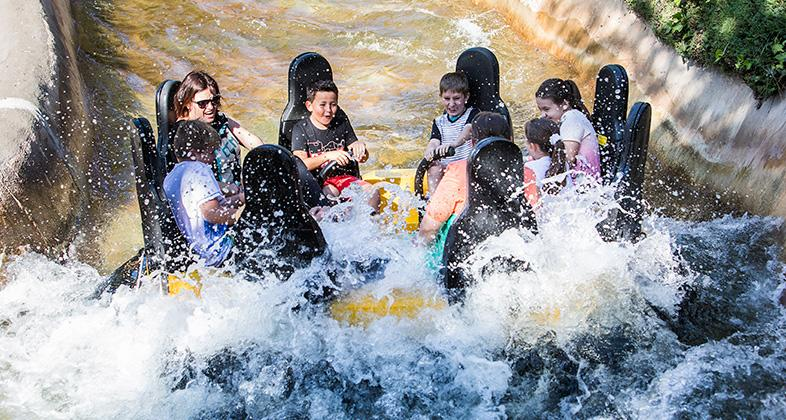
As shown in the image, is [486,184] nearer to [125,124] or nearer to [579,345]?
[579,345]

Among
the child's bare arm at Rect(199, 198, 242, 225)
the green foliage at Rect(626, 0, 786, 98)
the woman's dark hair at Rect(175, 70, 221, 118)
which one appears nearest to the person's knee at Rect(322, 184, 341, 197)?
the woman's dark hair at Rect(175, 70, 221, 118)

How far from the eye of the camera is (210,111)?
14.5 feet

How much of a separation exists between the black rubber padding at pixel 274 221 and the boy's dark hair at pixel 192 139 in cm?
39

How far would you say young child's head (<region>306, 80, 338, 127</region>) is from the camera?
4.95m

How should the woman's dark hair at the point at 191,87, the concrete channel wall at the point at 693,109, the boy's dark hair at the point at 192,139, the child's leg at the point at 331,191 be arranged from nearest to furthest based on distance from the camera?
1. the boy's dark hair at the point at 192,139
2. the woman's dark hair at the point at 191,87
3. the child's leg at the point at 331,191
4. the concrete channel wall at the point at 693,109

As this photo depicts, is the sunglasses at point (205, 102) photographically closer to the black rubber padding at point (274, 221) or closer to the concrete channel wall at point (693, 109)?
the black rubber padding at point (274, 221)

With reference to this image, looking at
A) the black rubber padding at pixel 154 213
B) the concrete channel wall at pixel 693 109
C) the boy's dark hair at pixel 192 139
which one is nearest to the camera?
the boy's dark hair at pixel 192 139

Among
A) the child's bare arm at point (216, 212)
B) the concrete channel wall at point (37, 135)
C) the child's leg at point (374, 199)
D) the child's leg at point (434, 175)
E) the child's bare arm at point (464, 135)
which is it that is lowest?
the concrete channel wall at point (37, 135)

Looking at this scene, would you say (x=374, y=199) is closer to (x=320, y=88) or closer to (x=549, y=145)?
(x=320, y=88)

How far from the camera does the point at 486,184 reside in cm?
368

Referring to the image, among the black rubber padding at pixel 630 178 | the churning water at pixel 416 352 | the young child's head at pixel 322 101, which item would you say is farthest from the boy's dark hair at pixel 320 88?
the black rubber padding at pixel 630 178

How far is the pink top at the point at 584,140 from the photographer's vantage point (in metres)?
4.44

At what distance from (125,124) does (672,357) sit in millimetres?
5563

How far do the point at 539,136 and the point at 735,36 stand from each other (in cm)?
244
